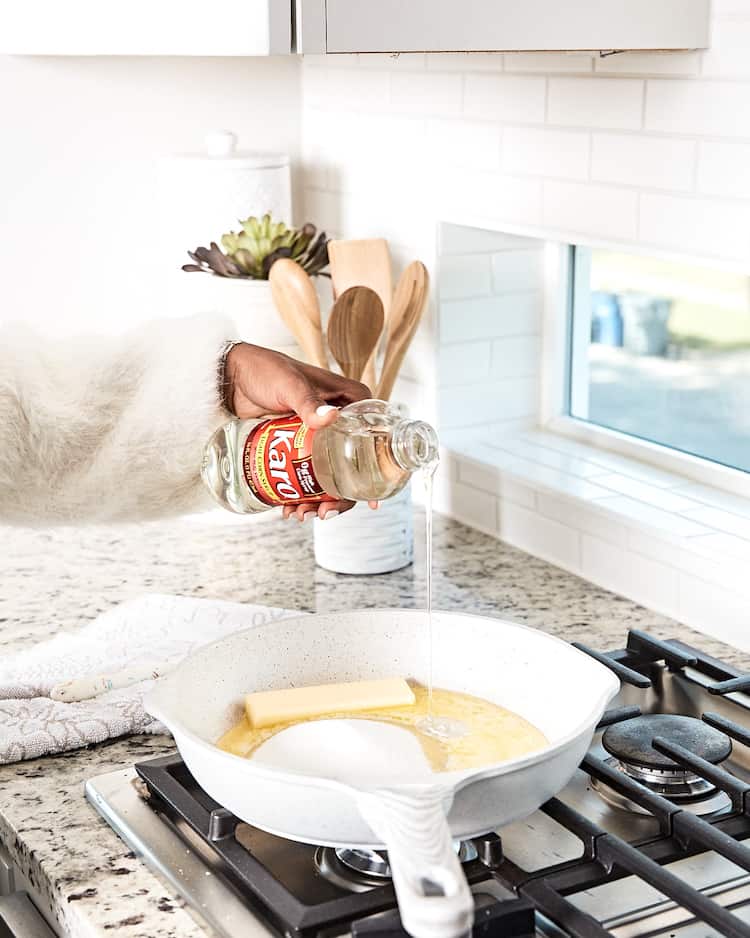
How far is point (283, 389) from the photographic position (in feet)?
3.96

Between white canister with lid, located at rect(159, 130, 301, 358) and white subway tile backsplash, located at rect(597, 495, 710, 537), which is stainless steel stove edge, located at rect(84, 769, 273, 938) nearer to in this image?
white subway tile backsplash, located at rect(597, 495, 710, 537)

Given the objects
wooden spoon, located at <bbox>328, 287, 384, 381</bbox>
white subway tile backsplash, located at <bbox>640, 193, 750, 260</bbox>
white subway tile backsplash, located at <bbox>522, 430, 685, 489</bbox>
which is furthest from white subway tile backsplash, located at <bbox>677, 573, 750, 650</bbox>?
wooden spoon, located at <bbox>328, 287, 384, 381</bbox>

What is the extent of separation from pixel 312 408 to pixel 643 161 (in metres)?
0.57

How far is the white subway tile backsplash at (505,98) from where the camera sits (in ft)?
5.33

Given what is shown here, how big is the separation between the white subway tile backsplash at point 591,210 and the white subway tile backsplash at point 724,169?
12 cm

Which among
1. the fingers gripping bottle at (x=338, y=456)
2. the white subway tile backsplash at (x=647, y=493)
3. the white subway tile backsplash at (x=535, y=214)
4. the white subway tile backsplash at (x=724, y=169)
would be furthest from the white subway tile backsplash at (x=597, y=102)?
the fingers gripping bottle at (x=338, y=456)

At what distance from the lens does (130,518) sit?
1.34 m

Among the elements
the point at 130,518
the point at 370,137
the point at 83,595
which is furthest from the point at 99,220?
the point at 130,518

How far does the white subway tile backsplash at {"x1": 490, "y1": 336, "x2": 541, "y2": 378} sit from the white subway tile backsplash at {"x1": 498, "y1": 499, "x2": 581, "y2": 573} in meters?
0.23

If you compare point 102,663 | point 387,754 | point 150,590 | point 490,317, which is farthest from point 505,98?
point 387,754

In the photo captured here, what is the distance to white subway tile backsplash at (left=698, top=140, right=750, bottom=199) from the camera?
134 centimetres

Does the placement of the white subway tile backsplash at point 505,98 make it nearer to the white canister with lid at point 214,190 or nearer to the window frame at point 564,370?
the window frame at point 564,370

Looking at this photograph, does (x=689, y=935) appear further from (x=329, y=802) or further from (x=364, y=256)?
(x=364, y=256)

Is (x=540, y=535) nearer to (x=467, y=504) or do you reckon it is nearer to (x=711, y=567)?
(x=467, y=504)
